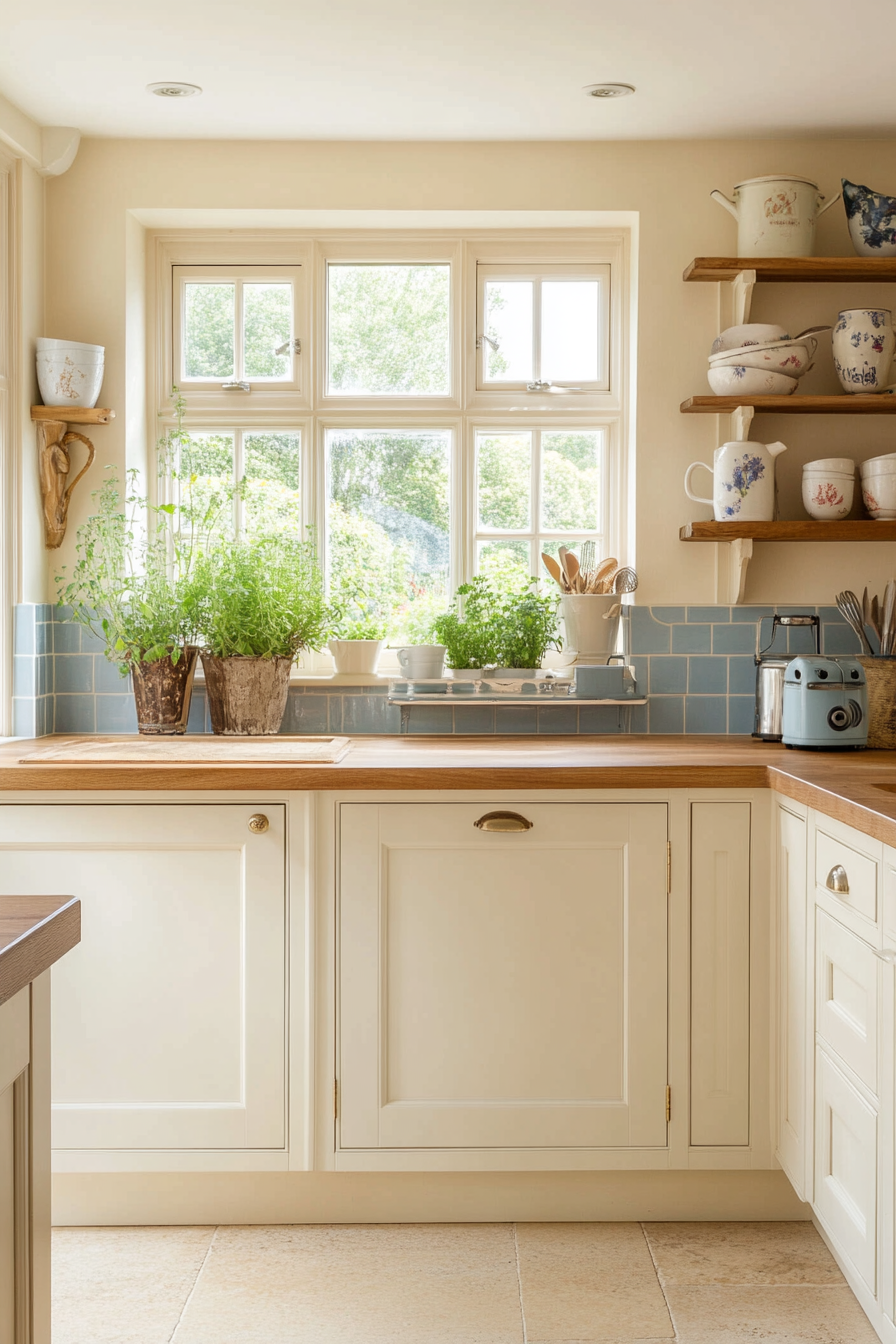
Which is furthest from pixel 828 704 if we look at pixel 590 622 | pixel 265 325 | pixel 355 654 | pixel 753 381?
pixel 265 325

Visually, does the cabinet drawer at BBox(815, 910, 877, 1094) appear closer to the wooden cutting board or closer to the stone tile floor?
the stone tile floor

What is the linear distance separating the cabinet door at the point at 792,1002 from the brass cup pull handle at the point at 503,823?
515 millimetres

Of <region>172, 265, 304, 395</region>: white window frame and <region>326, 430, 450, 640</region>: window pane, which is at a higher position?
<region>172, 265, 304, 395</region>: white window frame

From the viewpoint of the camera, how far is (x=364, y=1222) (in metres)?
2.44

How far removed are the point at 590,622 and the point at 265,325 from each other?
4.04ft

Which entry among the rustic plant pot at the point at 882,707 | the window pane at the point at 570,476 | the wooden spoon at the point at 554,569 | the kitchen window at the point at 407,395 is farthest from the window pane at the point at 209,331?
the rustic plant pot at the point at 882,707

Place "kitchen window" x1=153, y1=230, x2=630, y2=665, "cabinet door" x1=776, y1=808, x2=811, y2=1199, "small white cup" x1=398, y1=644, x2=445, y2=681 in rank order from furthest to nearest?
"kitchen window" x1=153, y1=230, x2=630, y2=665
"small white cup" x1=398, y1=644, x2=445, y2=681
"cabinet door" x1=776, y1=808, x2=811, y2=1199

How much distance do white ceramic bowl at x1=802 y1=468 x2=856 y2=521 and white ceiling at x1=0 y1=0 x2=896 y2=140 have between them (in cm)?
88

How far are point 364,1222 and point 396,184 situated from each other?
2526mm

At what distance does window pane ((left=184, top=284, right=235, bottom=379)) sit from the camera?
3.17 m

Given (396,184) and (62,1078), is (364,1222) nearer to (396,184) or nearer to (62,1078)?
(62,1078)

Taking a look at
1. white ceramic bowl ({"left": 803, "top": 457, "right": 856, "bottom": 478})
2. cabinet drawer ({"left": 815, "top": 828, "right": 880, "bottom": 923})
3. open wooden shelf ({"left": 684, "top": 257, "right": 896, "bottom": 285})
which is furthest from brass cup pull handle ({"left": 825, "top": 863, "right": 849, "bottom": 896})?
open wooden shelf ({"left": 684, "top": 257, "right": 896, "bottom": 285})

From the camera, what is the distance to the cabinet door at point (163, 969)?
232cm

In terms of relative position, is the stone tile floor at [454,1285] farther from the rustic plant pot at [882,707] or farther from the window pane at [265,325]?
the window pane at [265,325]
